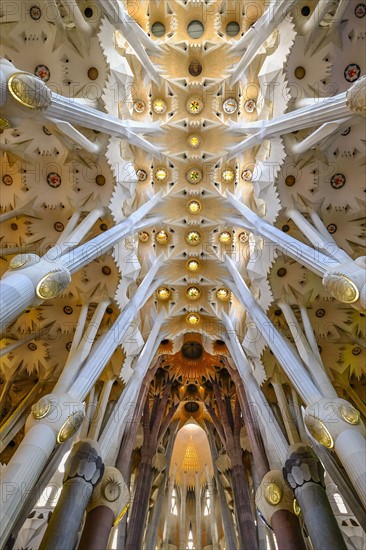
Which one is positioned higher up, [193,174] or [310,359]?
[193,174]

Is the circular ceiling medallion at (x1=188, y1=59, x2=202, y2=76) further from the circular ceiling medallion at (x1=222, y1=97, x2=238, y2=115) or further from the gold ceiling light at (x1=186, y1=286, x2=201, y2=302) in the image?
the gold ceiling light at (x1=186, y1=286, x2=201, y2=302)

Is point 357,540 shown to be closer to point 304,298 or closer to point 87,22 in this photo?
point 304,298

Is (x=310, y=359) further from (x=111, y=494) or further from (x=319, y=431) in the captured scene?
(x=111, y=494)

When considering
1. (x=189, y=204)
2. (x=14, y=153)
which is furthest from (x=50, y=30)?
(x=189, y=204)

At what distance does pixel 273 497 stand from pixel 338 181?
954 centimetres

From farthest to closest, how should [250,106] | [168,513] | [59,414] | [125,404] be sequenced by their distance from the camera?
[168,513] → [250,106] → [125,404] → [59,414]

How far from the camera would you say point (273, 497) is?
11.6 m

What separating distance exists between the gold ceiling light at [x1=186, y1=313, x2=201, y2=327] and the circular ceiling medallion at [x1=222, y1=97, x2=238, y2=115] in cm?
917

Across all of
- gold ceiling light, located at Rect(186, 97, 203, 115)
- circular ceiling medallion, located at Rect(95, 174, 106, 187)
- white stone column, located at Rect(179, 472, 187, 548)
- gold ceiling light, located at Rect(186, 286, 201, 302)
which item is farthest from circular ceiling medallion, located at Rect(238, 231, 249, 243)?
white stone column, located at Rect(179, 472, 187, 548)

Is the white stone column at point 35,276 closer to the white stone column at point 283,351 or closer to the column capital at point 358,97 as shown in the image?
the white stone column at point 283,351

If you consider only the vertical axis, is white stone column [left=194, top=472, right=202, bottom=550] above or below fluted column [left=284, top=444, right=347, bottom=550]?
above

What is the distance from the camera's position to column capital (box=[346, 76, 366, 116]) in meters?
7.39

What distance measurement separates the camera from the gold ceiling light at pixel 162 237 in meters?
17.3

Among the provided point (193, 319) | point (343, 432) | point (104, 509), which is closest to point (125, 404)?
point (104, 509)
